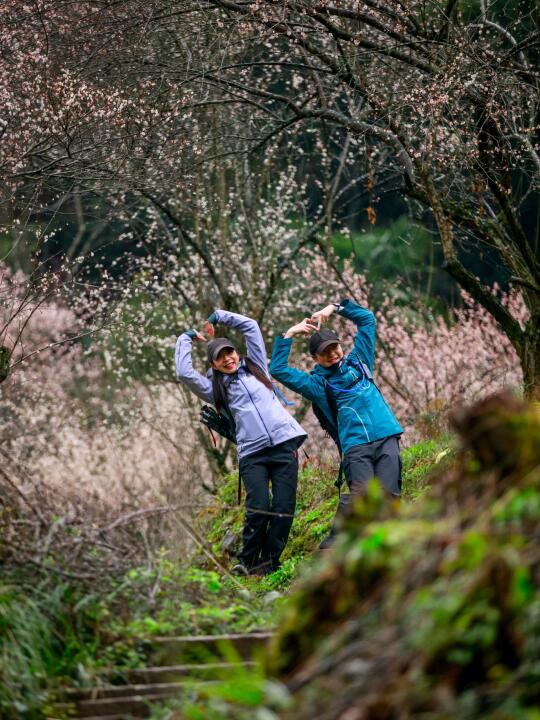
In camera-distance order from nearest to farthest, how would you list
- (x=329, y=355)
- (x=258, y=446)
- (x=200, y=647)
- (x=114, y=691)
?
(x=114, y=691), (x=200, y=647), (x=329, y=355), (x=258, y=446)

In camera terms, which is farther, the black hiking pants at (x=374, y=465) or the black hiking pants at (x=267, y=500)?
the black hiking pants at (x=267, y=500)

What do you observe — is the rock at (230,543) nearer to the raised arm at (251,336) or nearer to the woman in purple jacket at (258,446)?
the woman in purple jacket at (258,446)

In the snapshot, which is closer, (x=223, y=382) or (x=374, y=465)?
(x=374, y=465)

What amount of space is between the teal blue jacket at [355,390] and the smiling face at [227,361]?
0.29 m

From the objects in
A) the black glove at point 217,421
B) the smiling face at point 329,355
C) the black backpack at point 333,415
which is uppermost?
the smiling face at point 329,355

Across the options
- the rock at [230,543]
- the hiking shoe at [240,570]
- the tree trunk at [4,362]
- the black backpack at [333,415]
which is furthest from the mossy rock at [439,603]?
the rock at [230,543]

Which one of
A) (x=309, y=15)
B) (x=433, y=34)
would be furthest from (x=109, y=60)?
(x=433, y=34)

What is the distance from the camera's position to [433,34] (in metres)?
8.80

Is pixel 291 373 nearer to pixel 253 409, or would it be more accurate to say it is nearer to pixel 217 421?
pixel 253 409

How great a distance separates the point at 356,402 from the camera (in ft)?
22.3

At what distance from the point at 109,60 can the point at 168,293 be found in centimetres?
694

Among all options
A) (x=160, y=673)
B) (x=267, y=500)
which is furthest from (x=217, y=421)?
(x=160, y=673)

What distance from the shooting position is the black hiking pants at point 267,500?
7.19 metres

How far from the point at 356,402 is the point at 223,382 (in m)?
1.05
